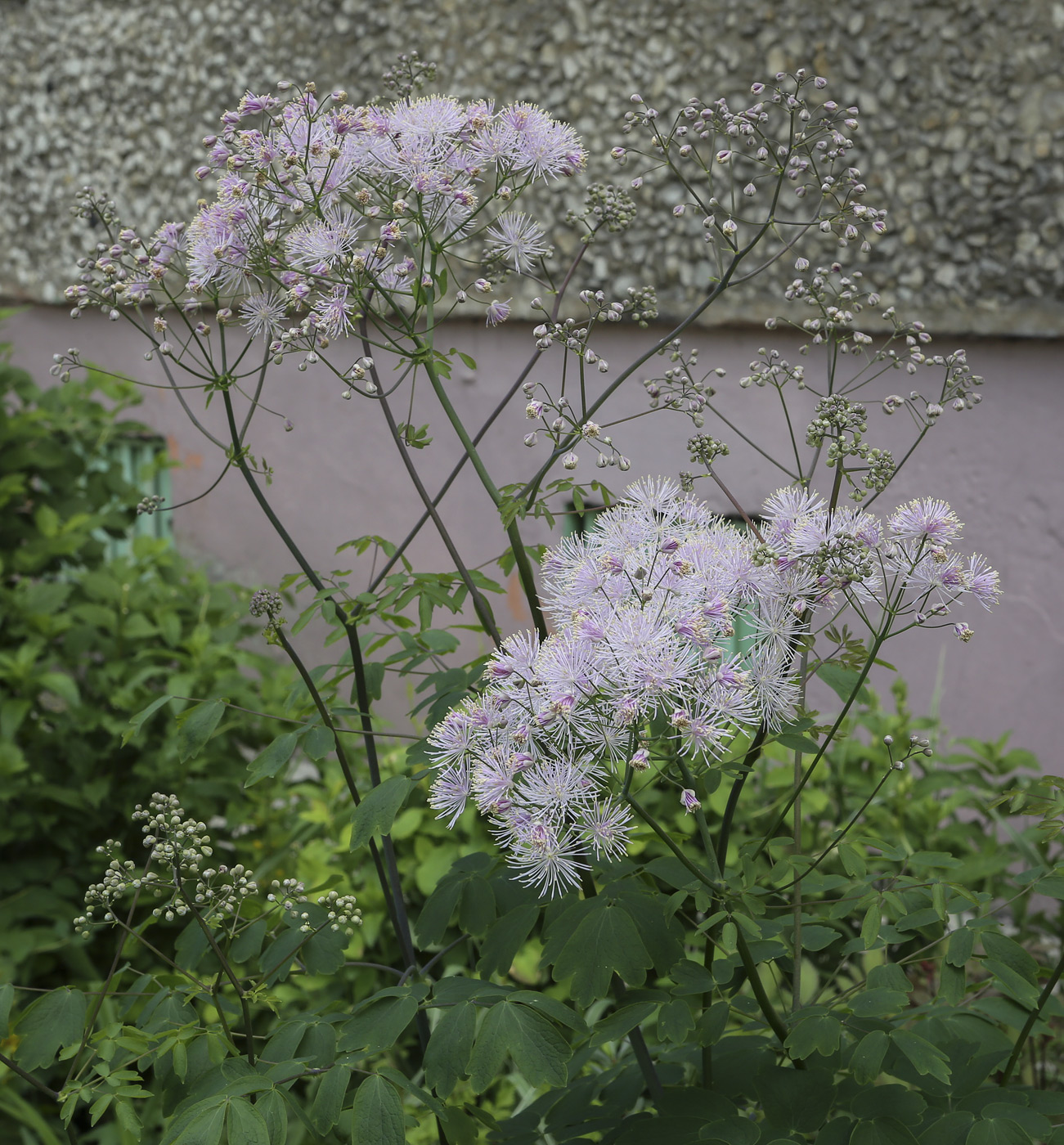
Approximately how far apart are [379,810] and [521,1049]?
35 centimetres

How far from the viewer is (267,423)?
520 cm

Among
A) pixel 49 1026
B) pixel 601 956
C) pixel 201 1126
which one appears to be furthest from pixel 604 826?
pixel 49 1026

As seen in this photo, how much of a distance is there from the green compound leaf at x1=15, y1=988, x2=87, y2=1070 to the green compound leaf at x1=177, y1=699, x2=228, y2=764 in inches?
13.5

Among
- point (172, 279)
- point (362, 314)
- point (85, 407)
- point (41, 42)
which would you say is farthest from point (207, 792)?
point (41, 42)

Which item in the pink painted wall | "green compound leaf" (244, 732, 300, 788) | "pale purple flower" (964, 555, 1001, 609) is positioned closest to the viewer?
"pale purple flower" (964, 555, 1001, 609)

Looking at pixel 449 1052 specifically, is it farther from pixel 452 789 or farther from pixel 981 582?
pixel 981 582

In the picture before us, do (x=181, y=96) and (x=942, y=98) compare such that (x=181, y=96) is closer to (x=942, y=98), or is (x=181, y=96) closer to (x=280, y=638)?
(x=942, y=98)

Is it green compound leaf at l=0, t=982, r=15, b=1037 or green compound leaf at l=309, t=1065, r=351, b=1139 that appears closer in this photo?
green compound leaf at l=309, t=1065, r=351, b=1139

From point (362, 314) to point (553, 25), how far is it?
Answer: 3.46 meters

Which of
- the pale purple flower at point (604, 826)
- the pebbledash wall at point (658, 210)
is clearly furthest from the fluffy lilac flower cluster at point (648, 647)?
the pebbledash wall at point (658, 210)

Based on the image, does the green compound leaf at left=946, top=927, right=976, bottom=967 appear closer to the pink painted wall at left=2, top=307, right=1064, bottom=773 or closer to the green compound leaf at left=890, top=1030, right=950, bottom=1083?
the green compound leaf at left=890, top=1030, right=950, bottom=1083

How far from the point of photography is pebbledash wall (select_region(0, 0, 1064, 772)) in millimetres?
3779

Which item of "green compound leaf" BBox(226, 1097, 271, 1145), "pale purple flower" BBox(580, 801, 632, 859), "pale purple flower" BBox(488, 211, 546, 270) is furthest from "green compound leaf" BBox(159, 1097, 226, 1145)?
"pale purple flower" BBox(488, 211, 546, 270)

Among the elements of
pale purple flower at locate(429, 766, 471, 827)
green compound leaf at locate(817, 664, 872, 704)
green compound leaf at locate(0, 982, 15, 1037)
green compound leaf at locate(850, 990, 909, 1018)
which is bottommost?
green compound leaf at locate(0, 982, 15, 1037)
